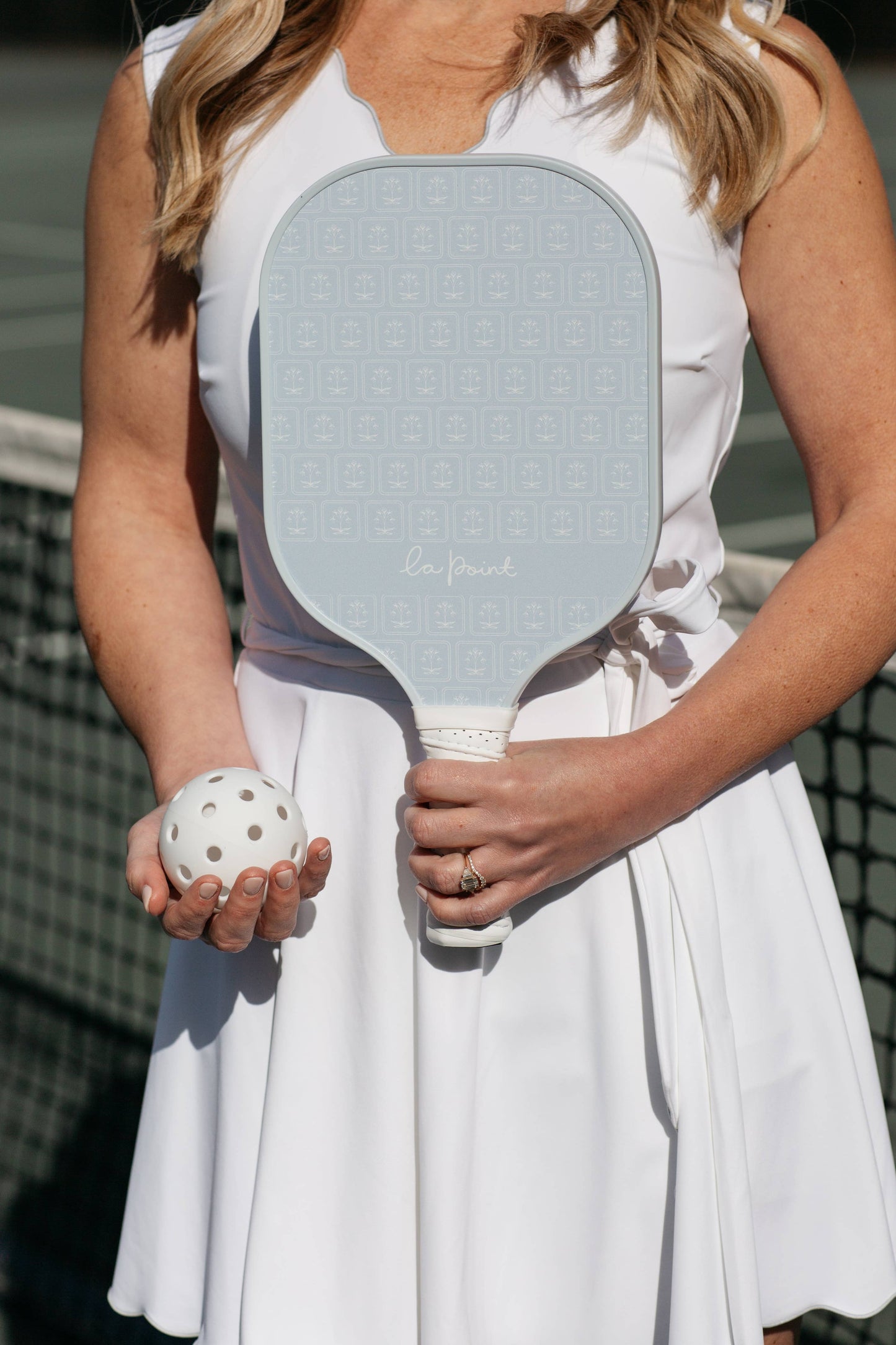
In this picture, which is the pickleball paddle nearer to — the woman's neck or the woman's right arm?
the woman's neck

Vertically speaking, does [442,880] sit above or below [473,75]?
below

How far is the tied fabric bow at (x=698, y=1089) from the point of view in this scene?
55.4 inches

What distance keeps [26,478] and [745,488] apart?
660 centimetres

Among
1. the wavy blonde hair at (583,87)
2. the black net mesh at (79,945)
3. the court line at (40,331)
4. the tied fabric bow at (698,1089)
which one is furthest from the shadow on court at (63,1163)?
the court line at (40,331)

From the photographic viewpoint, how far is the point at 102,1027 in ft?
12.7

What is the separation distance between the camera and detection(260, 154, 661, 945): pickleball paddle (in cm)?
139

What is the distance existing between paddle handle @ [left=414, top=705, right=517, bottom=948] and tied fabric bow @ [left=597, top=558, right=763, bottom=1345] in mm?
152

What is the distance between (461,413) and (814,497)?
39cm

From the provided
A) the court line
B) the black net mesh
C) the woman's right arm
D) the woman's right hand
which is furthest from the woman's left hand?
the court line

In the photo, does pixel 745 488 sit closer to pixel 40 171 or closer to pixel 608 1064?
pixel 608 1064

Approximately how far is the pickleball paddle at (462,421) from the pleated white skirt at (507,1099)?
0.12 meters

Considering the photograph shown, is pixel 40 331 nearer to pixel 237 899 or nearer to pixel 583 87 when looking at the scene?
pixel 583 87

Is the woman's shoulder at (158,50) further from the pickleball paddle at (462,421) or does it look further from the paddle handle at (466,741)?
the paddle handle at (466,741)

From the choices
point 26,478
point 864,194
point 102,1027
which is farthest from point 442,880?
point 102,1027
